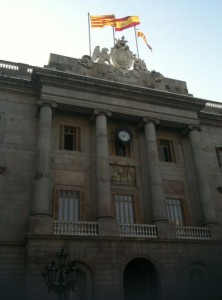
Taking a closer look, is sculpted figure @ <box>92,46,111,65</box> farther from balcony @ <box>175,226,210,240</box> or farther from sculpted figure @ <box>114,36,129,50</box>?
balcony @ <box>175,226,210,240</box>

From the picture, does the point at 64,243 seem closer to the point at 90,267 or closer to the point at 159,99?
the point at 90,267

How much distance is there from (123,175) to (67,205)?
4886mm

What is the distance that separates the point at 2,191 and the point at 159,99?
548 inches

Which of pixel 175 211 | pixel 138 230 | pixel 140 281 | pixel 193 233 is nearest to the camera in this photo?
pixel 138 230

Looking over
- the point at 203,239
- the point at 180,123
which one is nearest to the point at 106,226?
the point at 203,239

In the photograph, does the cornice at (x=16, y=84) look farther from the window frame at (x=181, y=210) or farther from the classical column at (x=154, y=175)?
the window frame at (x=181, y=210)

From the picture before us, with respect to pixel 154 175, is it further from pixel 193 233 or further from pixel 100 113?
pixel 100 113

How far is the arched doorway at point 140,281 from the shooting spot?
20.8 metres

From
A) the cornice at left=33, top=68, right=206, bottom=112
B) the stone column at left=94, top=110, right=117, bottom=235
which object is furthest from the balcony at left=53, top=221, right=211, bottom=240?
the cornice at left=33, top=68, right=206, bottom=112

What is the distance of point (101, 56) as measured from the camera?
26.9m

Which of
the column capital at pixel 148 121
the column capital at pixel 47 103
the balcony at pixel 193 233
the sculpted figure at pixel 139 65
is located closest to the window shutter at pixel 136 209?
the balcony at pixel 193 233

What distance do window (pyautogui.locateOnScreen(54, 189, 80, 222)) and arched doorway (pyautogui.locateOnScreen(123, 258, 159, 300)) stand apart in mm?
4992

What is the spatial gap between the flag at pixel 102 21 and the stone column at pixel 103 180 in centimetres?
844

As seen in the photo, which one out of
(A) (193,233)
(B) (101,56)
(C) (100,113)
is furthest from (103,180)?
(B) (101,56)
